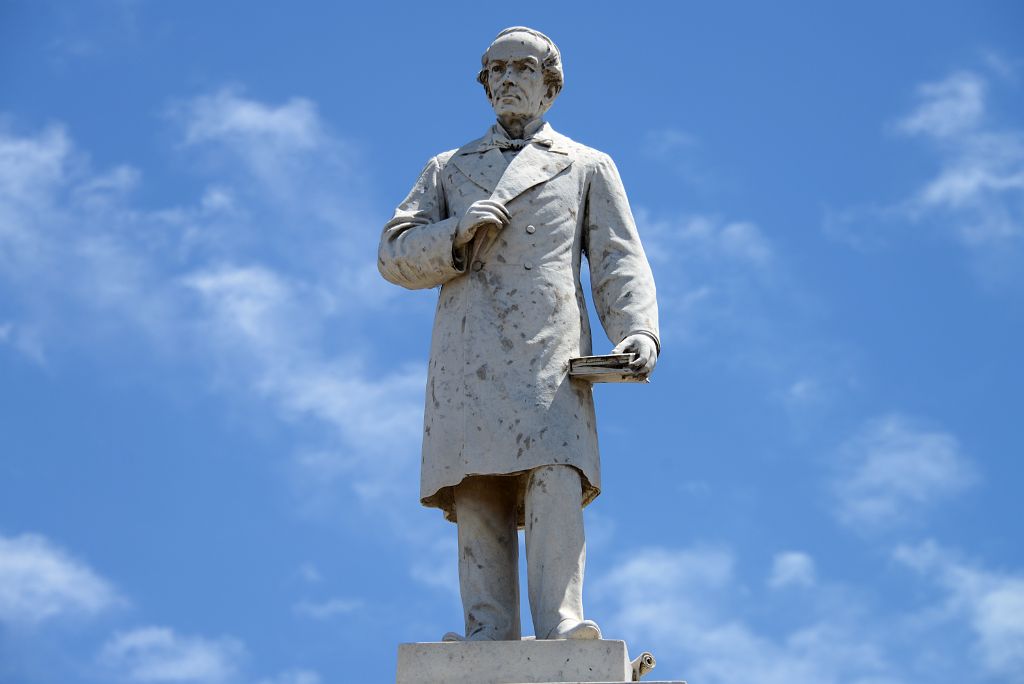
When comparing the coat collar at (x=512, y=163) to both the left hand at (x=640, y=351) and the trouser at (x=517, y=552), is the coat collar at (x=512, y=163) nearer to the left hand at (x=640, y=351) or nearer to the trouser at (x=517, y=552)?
the left hand at (x=640, y=351)

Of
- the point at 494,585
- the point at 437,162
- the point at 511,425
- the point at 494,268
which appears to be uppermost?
the point at 437,162

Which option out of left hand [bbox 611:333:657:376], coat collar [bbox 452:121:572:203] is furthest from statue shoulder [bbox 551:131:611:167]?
left hand [bbox 611:333:657:376]

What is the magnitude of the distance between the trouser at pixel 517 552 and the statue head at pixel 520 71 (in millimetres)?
2227

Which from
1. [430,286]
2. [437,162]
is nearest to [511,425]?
[430,286]

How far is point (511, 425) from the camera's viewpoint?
30.7ft

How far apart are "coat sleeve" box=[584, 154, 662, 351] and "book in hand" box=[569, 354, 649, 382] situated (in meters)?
0.26

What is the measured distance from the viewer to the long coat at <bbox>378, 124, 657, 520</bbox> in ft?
30.8

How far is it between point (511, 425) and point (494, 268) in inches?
37.2

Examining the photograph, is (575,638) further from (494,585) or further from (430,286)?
(430,286)

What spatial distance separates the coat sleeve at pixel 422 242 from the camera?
31.9 feet

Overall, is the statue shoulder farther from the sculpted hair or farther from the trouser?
the trouser

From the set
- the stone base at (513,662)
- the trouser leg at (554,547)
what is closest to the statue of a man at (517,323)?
the trouser leg at (554,547)

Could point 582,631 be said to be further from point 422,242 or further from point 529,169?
point 529,169

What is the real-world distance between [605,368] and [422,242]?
4.11 ft
